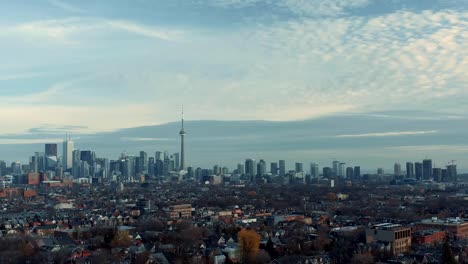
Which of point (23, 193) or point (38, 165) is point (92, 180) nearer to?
point (38, 165)

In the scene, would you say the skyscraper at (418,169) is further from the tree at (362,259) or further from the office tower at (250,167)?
the tree at (362,259)

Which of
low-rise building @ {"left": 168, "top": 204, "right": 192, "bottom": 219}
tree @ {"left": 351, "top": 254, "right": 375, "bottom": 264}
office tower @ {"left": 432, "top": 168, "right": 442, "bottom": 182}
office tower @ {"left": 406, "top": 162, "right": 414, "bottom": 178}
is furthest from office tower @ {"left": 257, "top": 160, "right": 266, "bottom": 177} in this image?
tree @ {"left": 351, "top": 254, "right": 375, "bottom": 264}

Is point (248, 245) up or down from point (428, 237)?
up

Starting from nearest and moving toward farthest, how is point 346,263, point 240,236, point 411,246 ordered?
point 346,263
point 240,236
point 411,246

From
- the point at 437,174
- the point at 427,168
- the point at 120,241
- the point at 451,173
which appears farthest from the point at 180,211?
the point at 427,168

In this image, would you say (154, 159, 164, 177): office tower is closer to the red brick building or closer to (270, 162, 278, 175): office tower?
(270, 162, 278, 175): office tower

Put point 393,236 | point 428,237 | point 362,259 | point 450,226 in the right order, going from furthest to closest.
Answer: point 450,226 < point 428,237 < point 393,236 < point 362,259

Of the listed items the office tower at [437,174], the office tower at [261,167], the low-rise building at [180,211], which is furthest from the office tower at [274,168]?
the low-rise building at [180,211]

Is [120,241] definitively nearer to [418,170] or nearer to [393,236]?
[393,236]

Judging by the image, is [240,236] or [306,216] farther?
[306,216]

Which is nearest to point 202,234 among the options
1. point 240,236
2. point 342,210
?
point 240,236

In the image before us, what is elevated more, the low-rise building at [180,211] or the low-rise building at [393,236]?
the low-rise building at [393,236]
